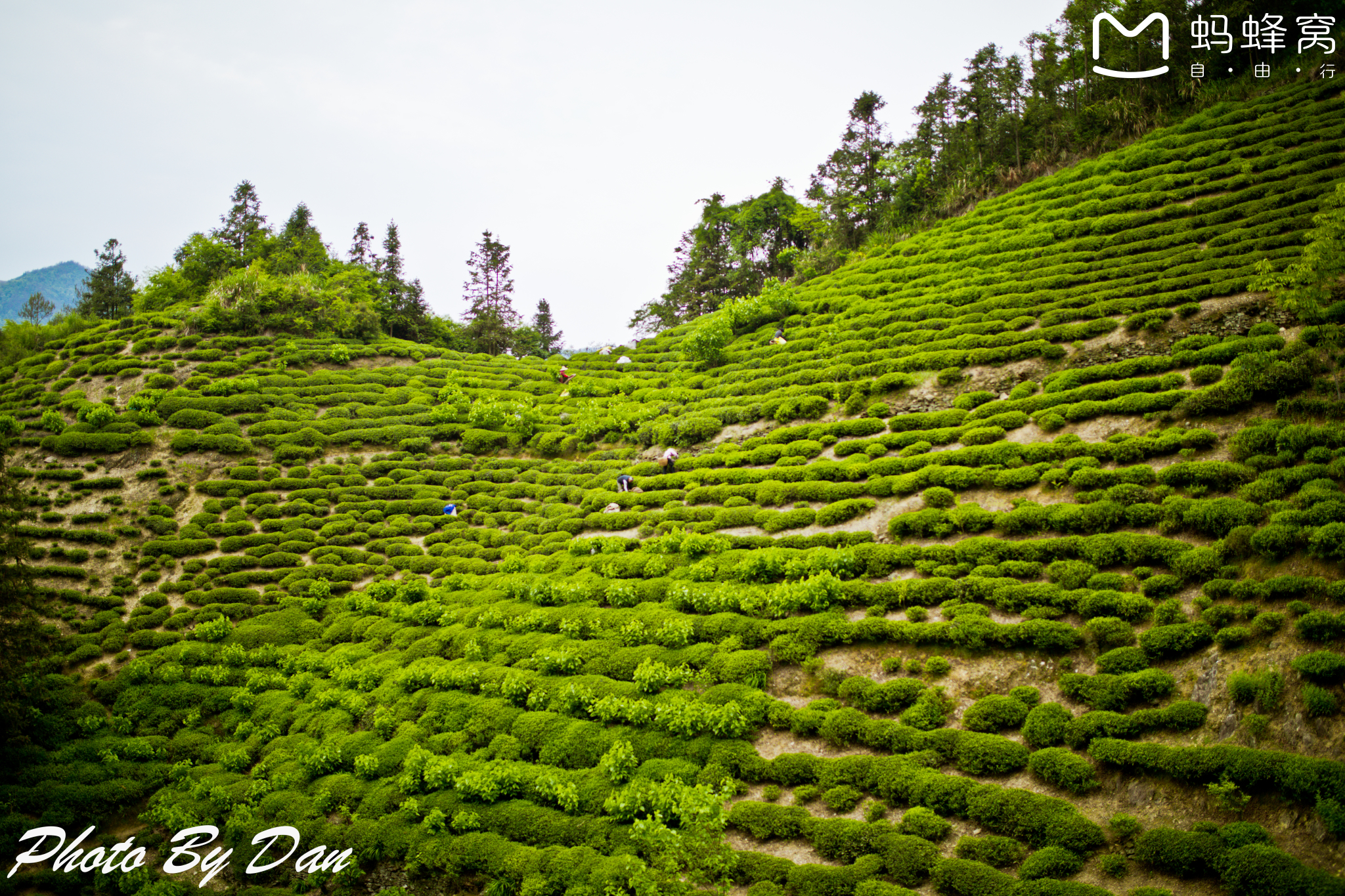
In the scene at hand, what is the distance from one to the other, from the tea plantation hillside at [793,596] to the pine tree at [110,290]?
93.7 ft

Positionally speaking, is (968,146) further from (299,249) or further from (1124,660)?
(299,249)

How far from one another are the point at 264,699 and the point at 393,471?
1261 centimetres

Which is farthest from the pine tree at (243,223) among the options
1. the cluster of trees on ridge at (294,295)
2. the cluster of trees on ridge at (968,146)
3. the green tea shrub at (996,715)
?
the green tea shrub at (996,715)

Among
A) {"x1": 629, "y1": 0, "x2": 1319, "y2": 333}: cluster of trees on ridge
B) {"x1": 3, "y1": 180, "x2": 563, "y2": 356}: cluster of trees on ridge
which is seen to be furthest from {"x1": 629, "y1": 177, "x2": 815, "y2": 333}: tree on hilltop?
{"x1": 3, "y1": 180, "x2": 563, "y2": 356}: cluster of trees on ridge

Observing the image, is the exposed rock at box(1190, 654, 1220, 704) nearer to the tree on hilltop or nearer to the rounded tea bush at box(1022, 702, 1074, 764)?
the rounded tea bush at box(1022, 702, 1074, 764)

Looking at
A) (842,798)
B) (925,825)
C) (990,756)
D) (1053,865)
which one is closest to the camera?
(1053,865)

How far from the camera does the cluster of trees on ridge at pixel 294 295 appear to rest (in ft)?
127

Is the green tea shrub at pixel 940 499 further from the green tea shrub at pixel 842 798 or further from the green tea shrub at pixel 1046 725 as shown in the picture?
the green tea shrub at pixel 842 798

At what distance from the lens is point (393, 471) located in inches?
1178

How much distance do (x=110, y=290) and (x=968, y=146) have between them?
6765 centimetres

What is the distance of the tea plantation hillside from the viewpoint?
10.8 metres

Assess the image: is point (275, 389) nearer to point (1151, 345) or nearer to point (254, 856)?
point (254, 856)

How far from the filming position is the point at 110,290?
55219mm

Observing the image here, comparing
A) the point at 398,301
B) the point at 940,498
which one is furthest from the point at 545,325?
the point at 940,498
